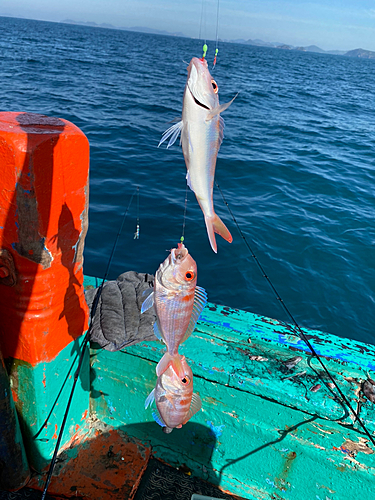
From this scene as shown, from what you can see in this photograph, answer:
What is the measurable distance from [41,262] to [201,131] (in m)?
1.40

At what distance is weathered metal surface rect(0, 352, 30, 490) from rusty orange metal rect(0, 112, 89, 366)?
0.85ft

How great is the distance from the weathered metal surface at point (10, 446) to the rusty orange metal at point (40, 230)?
258 mm

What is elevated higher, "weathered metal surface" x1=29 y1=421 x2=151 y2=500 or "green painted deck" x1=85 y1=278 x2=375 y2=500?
"green painted deck" x1=85 y1=278 x2=375 y2=500

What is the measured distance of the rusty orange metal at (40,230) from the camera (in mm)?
2086

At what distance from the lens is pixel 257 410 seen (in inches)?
114

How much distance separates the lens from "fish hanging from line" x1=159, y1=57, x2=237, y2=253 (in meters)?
1.40

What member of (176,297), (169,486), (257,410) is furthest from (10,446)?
(176,297)

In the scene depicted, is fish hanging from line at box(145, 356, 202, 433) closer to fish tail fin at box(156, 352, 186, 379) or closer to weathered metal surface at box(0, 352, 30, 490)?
fish tail fin at box(156, 352, 186, 379)

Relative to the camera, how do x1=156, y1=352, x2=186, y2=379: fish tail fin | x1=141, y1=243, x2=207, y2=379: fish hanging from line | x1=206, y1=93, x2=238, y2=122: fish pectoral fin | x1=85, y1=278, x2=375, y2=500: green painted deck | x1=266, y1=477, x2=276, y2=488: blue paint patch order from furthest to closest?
x1=266, y1=477, x2=276, y2=488: blue paint patch
x1=85, y1=278, x2=375, y2=500: green painted deck
x1=156, y1=352, x2=186, y2=379: fish tail fin
x1=141, y1=243, x2=207, y2=379: fish hanging from line
x1=206, y1=93, x2=238, y2=122: fish pectoral fin

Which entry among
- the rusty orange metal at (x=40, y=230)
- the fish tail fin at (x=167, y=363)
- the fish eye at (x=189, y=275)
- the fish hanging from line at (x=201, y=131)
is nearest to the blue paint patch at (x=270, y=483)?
the fish tail fin at (x=167, y=363)

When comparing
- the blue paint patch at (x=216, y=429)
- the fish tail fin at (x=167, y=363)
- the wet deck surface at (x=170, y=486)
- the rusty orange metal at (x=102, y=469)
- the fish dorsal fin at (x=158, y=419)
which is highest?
the fish tail fin at (x=167, y=363)

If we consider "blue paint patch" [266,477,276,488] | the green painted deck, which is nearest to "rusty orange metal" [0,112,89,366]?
the green painted deck

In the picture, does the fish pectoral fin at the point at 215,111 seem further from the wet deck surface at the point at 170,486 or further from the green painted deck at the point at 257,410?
the wet deck surface at the point at 170,486

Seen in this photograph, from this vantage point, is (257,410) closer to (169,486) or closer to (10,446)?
(169,486)
